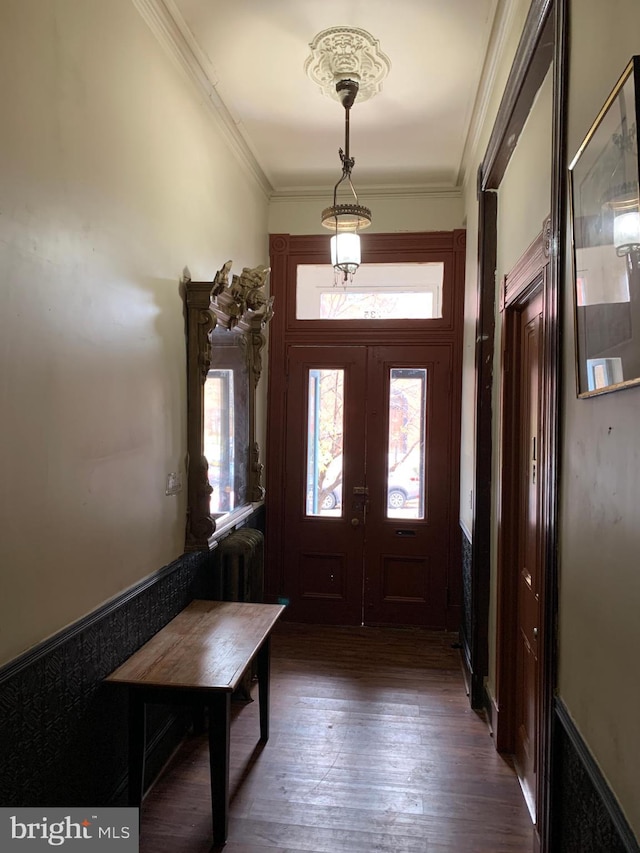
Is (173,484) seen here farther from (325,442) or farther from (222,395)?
(325,442)

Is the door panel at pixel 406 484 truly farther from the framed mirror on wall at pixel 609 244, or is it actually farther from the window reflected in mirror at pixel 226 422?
the framed mirror on wall at pixel 609 244

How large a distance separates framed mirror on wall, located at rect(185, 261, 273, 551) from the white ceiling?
93 centimetres

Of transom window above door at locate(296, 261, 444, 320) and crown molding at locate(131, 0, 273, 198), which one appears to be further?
transom window above door at locate(296, 261, 444, 320)

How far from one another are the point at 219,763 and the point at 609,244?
6.97 ft

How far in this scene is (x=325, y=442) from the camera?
442 centimetres

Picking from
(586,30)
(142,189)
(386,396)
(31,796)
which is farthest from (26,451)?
(386,396)

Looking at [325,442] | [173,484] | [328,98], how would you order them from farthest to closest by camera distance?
[325,442], [328,98], [173,484]

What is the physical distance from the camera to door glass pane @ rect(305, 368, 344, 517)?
4398 mm

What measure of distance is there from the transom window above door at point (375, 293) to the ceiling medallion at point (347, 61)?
5.24 feet

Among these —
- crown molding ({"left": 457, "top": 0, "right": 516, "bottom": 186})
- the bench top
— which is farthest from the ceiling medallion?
the bench top

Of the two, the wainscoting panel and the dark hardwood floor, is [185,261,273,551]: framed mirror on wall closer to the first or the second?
the wainscoting panel

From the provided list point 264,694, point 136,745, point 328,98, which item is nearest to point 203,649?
point 136,745

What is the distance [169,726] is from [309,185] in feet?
12.5

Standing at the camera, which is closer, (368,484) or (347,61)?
(347,61)
